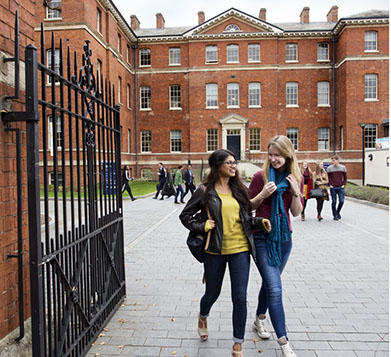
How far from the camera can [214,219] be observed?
3492mm

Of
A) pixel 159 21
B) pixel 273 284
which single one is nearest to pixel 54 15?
pixel 159 21

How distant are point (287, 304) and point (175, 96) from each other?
3299cm

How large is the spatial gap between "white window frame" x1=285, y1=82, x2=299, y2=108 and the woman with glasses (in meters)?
33.1

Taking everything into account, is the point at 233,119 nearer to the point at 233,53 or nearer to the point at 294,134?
the point at 294,134

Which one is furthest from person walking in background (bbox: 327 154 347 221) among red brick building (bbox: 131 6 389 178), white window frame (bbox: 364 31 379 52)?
white window frame (bbox: 364 31 379 52)

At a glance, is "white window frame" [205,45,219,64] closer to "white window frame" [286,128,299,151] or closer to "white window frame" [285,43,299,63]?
"white window frame" [285,43,299,63]

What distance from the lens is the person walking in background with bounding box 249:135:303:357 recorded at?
3.52 m

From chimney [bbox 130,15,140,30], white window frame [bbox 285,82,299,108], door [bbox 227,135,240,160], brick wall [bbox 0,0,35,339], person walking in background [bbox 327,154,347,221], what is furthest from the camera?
chimney [bbox 130,15,140,30]

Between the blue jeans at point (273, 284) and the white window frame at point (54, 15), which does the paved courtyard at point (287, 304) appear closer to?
the blue jeans at point (273, 284)

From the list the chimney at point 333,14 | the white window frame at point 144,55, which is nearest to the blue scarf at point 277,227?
the white window frame at point 144,55

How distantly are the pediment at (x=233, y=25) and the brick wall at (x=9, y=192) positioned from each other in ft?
110

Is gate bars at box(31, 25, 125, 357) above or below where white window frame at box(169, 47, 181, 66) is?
below

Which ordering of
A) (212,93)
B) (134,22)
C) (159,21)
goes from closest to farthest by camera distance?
1. (212,93)
2. (134,22)
3. (159,21)

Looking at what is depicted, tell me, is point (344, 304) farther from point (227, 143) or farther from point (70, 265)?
point (227, 143)
